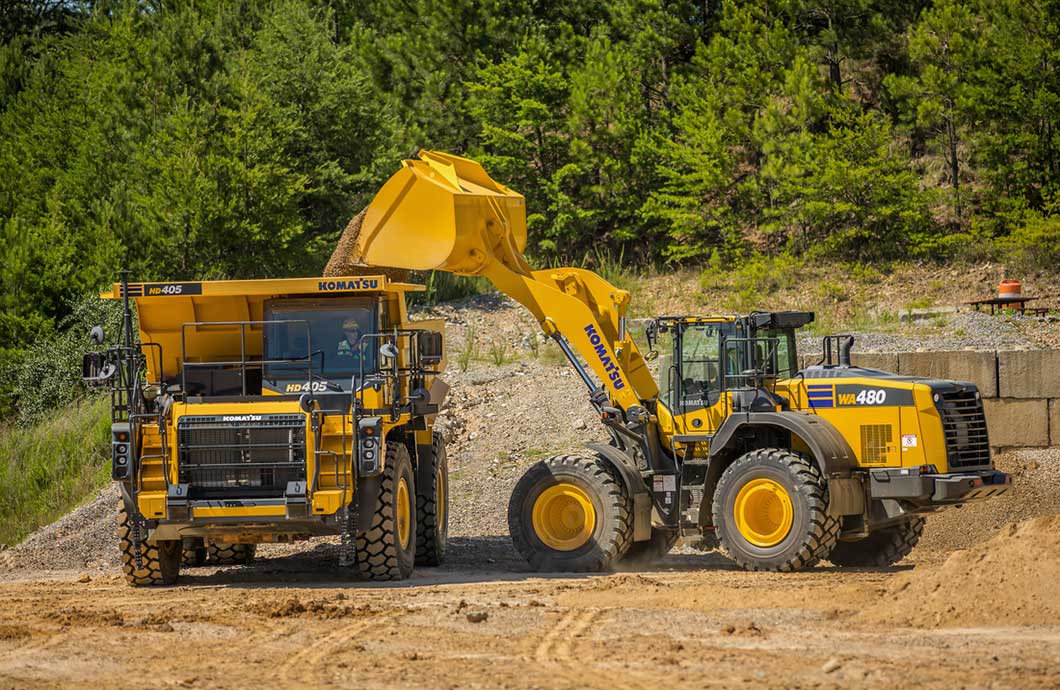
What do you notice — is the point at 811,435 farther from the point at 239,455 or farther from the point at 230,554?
the point at 230,554

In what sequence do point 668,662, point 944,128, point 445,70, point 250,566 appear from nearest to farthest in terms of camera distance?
point 668,662 → point 250,566 → point 944,128 → point 445,70

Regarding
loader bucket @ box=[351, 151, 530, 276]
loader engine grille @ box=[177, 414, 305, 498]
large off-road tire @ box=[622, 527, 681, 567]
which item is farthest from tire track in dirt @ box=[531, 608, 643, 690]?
loader bucket @ box=[351, 151, 530, 276]

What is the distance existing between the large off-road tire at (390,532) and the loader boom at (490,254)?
2202mm

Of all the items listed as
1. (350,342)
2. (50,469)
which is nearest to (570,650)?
(350,342)

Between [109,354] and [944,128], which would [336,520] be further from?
[944,128]

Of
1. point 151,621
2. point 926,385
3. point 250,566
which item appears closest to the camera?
point 151,621

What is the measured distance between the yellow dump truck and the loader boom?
61 cm

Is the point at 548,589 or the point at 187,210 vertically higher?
the point at 187,210

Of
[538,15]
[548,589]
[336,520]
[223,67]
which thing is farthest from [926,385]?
[538,15]

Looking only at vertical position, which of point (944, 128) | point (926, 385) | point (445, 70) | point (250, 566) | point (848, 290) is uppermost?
point (445, 70)

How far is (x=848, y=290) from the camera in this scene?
34.4 metres

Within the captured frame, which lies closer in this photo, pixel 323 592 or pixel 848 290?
pixel 323 592

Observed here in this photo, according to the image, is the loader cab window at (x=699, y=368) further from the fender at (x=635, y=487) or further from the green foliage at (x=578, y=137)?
the green foliage at (x=578, y=137)

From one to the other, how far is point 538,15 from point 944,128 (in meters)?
13.7
